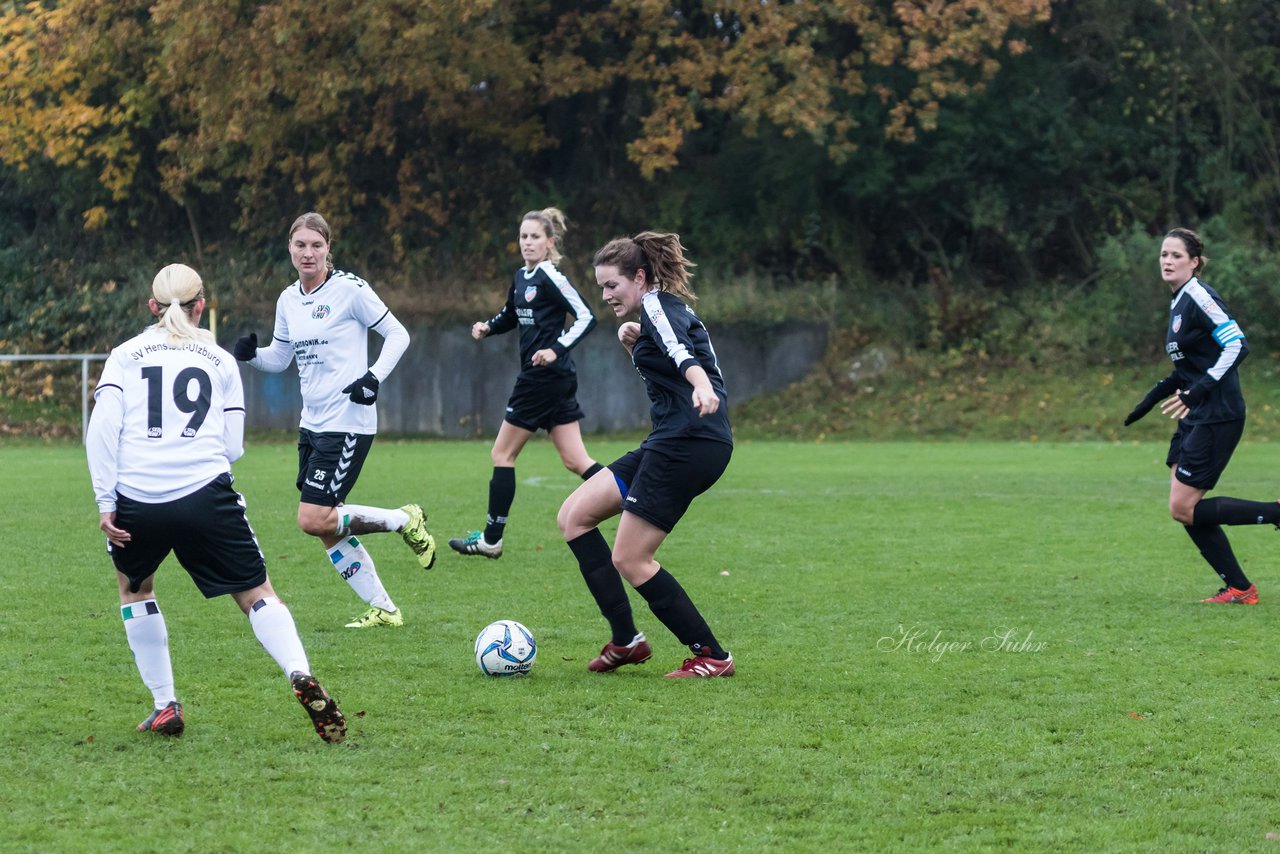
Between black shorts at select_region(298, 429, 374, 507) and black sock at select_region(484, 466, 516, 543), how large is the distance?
2.22m

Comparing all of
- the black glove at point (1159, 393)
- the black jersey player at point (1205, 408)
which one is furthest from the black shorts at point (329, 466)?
the black jersey player at point (1205, 408)

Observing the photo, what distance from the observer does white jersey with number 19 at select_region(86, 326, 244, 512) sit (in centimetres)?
499

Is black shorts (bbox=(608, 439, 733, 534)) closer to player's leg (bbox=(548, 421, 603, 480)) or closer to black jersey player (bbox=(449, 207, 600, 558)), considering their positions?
black jersey player (bbox=(449, 207, 600, 558))

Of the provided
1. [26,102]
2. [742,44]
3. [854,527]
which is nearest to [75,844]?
[854,527]

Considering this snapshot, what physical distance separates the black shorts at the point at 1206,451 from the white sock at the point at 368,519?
4.21m

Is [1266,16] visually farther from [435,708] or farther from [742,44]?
[435,708]

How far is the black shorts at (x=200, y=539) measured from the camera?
16.4 ft

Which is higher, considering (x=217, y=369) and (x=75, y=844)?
(x=217, y=369)

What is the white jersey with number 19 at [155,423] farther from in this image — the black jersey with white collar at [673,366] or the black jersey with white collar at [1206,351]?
the black jersey with white collar at [1206,351]

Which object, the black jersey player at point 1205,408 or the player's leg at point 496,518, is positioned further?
the player's leg at point 496,518

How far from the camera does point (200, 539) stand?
5.04 metres

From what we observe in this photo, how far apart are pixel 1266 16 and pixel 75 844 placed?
28.0m

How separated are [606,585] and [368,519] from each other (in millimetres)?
1984

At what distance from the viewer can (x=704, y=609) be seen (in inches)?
311
